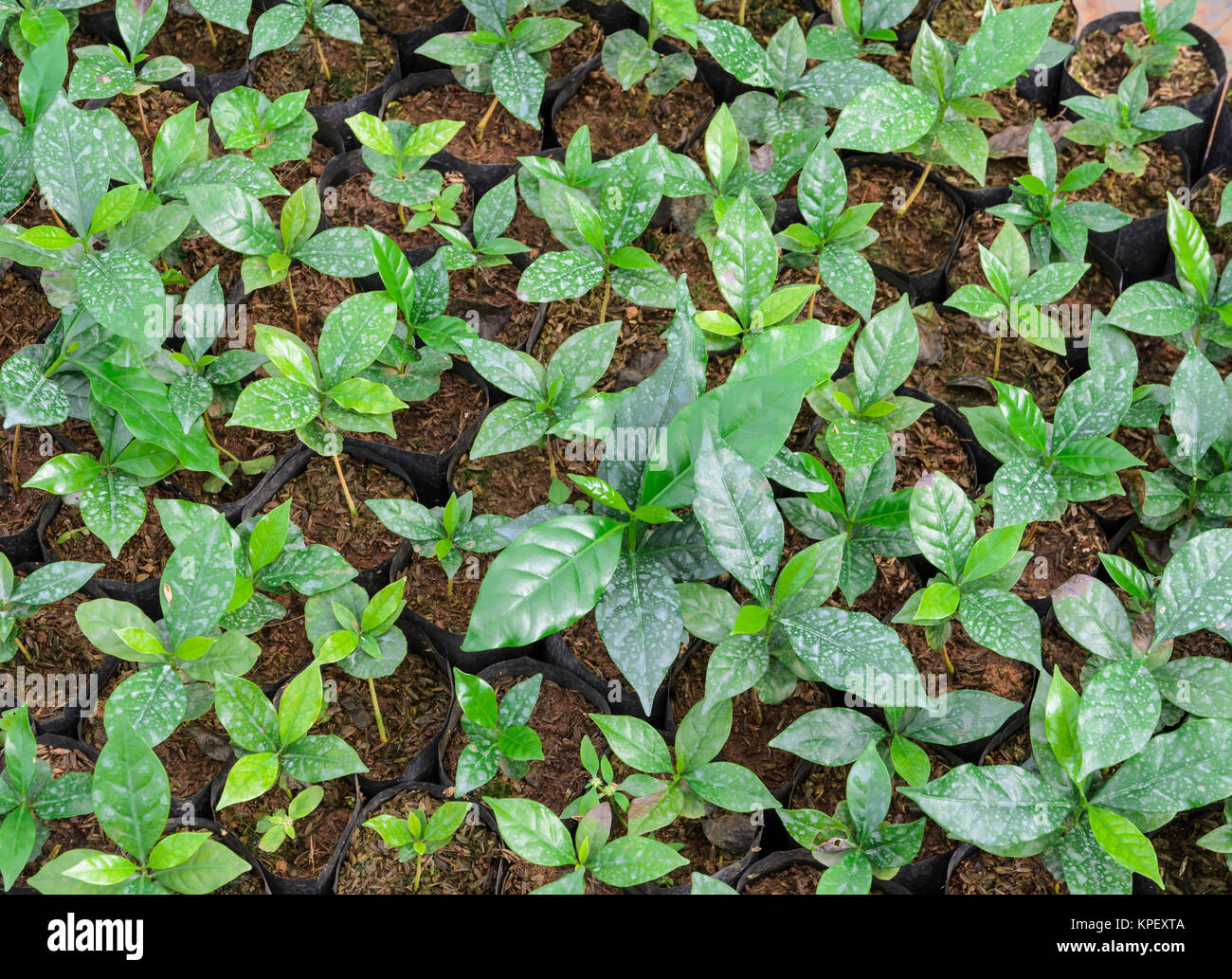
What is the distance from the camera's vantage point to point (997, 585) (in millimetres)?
2086

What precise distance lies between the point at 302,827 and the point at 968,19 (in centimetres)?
301

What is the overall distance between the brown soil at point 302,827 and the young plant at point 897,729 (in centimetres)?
96

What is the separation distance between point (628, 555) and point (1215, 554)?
122 cm

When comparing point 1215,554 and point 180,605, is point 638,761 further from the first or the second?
point 1215,554

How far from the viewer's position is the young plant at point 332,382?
2.16 m

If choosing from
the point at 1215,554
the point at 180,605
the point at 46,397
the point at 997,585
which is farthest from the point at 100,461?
the point at 1215,554

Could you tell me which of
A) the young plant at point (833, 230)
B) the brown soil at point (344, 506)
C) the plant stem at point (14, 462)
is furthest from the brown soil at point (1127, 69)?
the plant stem at point (14, 462)

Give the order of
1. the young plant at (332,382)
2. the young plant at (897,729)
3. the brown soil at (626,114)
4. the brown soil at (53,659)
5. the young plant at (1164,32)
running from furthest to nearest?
the brown soil at (626,114)
the young plant at (1164,32)
the brown soil at (53,659)
the young plant at (332,382)
the young plant at (897,729)

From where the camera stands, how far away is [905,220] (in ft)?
9.28

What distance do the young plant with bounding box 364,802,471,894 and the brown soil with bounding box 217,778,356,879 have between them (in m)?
0.17

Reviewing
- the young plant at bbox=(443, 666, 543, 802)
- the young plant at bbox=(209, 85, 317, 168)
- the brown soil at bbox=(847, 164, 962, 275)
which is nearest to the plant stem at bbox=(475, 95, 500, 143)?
the young plant at bbox=(209, 85, 317, 168)

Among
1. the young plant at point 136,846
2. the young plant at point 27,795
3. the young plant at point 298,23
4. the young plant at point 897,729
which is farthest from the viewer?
the young plant at point 298,23

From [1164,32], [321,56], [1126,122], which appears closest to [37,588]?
[321,56]

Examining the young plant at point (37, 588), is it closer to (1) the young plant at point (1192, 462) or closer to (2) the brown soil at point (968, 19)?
(1) the young plant at point (1192, 462)
